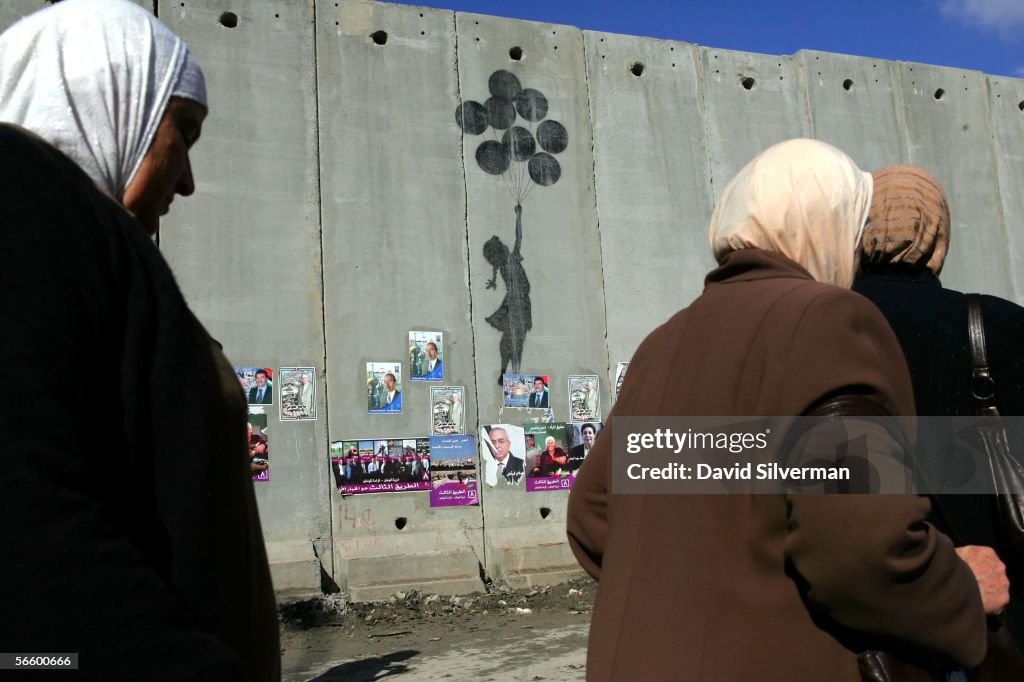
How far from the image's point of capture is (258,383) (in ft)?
23.2

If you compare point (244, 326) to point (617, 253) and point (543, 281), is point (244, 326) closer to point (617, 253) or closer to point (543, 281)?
point (543, 281)

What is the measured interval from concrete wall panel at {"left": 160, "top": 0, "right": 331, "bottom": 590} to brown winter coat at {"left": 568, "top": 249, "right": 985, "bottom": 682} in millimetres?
5897

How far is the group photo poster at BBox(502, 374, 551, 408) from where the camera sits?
7809mm

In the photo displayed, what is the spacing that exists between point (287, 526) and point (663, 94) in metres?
5.34

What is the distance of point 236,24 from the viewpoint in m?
7.54

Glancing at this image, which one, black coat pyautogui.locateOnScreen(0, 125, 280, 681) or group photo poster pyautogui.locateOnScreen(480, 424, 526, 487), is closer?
black coat pyautogui.locateOnScreen(0, 125, 280, 681)

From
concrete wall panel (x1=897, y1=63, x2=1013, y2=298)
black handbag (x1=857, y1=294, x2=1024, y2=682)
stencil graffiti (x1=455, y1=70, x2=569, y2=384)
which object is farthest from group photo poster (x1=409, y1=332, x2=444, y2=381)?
black handbag (x1=857, y1=294, x2=1024, y2=682)

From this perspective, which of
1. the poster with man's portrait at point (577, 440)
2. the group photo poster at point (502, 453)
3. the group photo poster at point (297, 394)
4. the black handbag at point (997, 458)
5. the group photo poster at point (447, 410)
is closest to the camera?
the black handbag at point (997, 458)

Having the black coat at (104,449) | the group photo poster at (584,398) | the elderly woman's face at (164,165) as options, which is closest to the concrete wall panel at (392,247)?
the group photo poster at (584,398)

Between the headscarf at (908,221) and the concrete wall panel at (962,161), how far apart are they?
8.36 metres

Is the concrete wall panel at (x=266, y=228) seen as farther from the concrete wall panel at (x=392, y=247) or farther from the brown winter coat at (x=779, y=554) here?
the brown winter coat at (x=779, y=554)

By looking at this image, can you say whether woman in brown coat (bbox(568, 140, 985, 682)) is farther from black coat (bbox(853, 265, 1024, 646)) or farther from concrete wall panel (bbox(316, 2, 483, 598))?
concrete wall panel (bbox(316, 2, 483, 598))

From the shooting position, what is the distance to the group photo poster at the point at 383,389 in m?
7.41

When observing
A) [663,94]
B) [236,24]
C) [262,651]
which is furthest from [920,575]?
[663,94]
